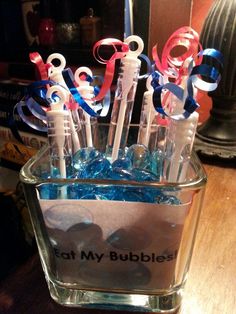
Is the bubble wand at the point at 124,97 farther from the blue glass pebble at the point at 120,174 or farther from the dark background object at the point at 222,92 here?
Result: the dark background object at the point at 222,92

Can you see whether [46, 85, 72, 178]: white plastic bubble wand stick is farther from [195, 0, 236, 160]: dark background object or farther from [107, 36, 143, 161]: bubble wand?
[195, 0, 236, 160]: dark background object

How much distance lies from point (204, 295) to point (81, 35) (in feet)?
2.27

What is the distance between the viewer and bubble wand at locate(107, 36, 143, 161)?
0.99ft

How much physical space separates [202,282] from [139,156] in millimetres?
147

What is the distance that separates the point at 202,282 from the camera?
13.3 inches

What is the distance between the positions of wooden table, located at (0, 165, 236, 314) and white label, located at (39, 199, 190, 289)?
1.8 inches

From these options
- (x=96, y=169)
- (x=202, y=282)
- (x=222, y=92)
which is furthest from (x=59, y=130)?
(x=222, y=92)

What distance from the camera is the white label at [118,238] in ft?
0.88

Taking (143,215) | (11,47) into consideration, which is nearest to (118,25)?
(11,47)

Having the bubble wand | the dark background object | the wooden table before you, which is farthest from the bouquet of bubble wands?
the dark background object

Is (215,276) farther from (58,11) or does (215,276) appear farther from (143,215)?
(58,11)

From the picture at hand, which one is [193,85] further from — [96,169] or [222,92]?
[222,92]

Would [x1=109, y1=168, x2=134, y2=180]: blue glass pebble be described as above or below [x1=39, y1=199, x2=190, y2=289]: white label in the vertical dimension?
above

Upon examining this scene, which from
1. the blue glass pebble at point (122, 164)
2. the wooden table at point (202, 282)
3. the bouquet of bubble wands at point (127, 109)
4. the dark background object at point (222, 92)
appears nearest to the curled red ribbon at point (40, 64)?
the bouquet of bubble wands at point (127, 109)
